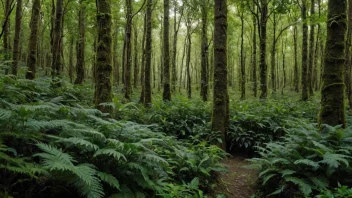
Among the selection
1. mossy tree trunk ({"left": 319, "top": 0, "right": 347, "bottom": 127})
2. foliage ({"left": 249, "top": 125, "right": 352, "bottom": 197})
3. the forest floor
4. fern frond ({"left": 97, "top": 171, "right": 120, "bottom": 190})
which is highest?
mossy tree trunk ({"left": 319, "top": 0, "right": 347, "bottom": 127})

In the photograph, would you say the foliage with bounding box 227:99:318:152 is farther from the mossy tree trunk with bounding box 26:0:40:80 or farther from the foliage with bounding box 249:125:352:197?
the mossy tree trunk with bounding box 26:0:40:80

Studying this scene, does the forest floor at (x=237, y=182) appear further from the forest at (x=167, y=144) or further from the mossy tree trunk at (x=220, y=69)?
the mossy tree trunk at (x=220, y=69)

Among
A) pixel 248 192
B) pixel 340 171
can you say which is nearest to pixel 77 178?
pixel 248 192

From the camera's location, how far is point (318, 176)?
14.0ft

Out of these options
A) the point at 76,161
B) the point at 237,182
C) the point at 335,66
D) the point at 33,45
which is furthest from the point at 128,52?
the point at 76,161

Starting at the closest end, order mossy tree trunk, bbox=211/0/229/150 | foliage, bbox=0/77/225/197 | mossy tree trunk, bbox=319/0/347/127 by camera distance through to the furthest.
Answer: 1. foliage, bbox=0/77/225/197
2. mossy tree trunk, bbox=319/0/347/127
3. mossy tree trunk, bbox=211/0/229/150

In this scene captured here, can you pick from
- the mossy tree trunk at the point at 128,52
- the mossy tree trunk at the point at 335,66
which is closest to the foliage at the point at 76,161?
the mossy tree trunk at the point at 335,66

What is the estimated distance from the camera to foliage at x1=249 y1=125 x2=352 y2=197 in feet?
13.5

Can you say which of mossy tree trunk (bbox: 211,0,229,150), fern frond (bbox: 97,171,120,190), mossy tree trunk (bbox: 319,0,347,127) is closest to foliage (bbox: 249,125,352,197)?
mossy tree trunk (bbox: 319,0,347,127)

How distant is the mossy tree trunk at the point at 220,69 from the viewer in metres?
7.31

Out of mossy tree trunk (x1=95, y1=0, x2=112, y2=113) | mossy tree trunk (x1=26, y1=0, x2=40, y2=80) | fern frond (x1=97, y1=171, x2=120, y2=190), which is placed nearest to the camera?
fern frond (x1=97, y1=171, x2=120, y2=190)

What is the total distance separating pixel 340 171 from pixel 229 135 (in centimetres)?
384

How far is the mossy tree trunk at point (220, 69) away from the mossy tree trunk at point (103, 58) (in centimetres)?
316

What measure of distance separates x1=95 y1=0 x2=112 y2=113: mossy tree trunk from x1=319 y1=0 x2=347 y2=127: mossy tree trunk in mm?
4953
